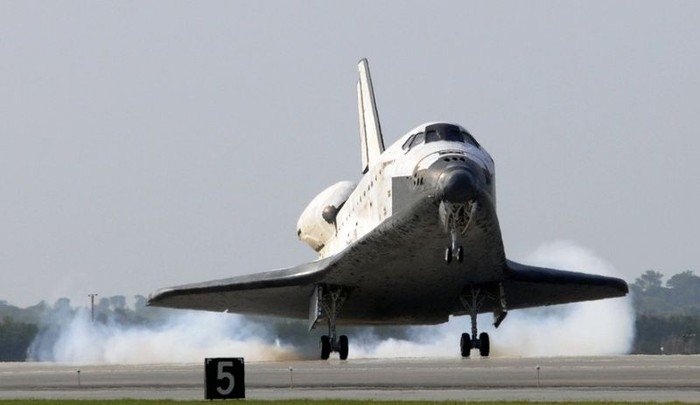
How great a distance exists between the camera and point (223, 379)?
18.2 meters

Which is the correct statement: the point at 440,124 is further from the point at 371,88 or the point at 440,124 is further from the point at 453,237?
the point at 371,88

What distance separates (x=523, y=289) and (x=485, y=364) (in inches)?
315

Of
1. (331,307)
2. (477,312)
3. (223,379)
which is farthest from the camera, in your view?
(331,307)

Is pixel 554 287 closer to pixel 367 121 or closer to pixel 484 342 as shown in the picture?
pixel 484 342

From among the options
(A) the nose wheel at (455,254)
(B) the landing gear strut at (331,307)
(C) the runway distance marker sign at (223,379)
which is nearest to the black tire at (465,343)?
(B) the landing gear strut at (331,307)

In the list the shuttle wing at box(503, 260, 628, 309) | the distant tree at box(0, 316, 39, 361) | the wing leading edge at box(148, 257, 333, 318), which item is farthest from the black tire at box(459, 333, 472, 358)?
the distant tree at box(0, 316, 39, 361)

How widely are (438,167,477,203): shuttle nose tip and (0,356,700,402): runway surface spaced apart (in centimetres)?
303

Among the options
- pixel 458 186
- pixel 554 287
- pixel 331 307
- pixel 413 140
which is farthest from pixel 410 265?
pixel 554 287

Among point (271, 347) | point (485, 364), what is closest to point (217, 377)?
point (485, 364)

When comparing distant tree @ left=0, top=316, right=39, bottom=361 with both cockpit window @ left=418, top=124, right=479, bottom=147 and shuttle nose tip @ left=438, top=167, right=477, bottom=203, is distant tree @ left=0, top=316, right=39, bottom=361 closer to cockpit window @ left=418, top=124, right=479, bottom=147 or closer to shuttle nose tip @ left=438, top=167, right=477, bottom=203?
cockpit window @ left=418, top=124, right=479, bottom=147

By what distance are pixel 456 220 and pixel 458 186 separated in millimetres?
1300

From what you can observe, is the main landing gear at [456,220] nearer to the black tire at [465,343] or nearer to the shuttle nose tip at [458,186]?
the shuttle nose tip at [458,186]

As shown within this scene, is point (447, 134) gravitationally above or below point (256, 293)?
above

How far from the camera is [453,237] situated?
29.0m
